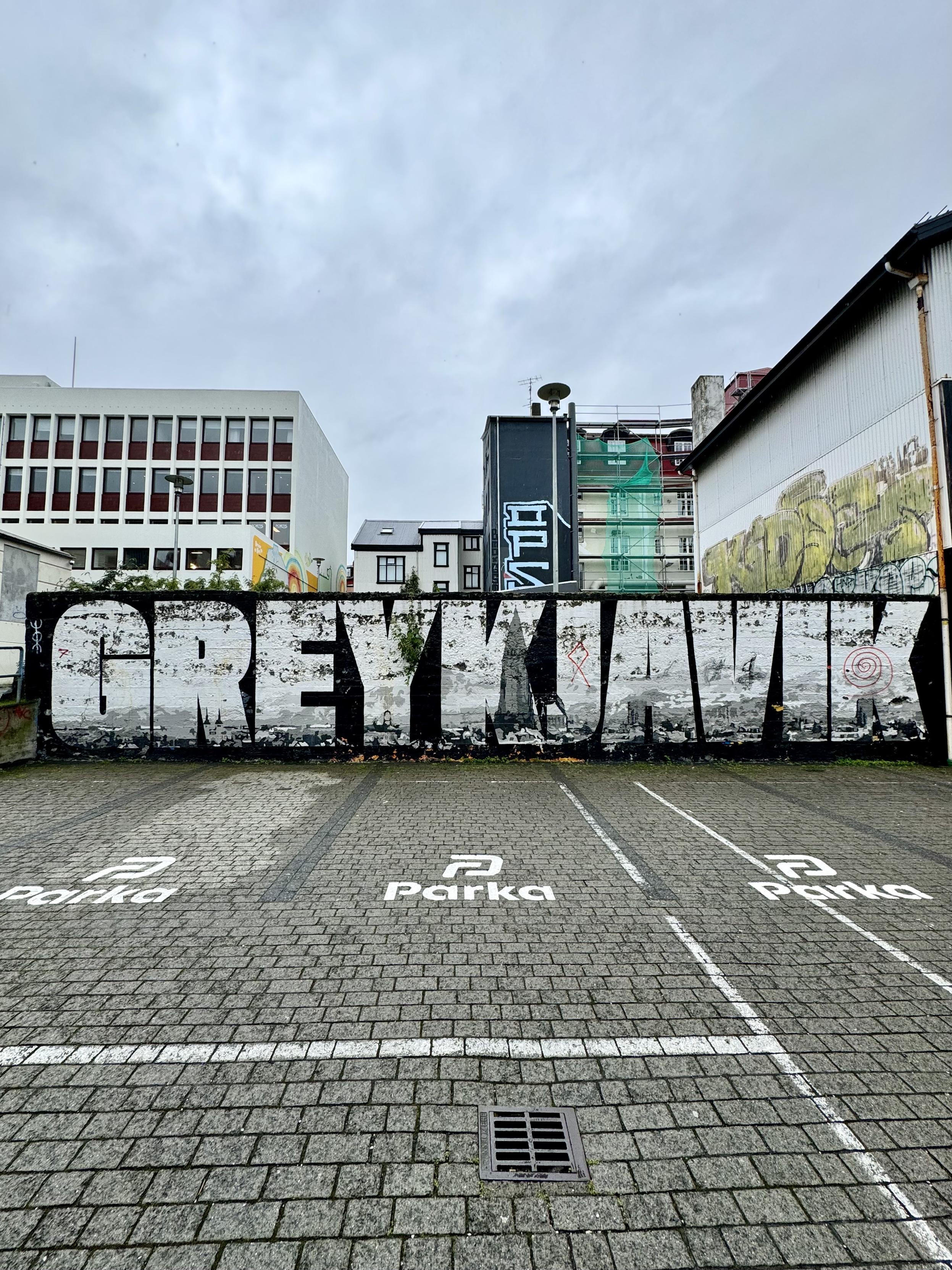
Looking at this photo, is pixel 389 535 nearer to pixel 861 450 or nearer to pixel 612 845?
pixel 861 450

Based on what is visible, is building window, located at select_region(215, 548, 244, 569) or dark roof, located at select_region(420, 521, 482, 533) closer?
building window, located at select_region(215, 548, 244, 569)

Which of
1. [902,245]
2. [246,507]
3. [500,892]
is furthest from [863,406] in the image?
[246,507]

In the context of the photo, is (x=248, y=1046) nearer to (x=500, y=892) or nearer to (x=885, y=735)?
(x=500, y=892)

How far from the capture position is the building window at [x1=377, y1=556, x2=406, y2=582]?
50156 millimetres

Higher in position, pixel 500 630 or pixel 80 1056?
pixel 500 630

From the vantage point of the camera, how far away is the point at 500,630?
11.7 meters

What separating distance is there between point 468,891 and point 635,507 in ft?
115

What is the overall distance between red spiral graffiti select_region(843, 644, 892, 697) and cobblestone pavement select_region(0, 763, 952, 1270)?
6.03m

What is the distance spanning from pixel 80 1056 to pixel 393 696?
8644mm

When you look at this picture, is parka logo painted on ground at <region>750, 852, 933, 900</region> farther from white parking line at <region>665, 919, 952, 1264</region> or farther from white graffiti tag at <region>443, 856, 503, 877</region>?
white graffiti tag at <region>443, 856, 503, 877</region>

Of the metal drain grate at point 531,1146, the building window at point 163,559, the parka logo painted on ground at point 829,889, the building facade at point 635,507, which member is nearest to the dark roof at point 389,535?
the building facade at point 635,507

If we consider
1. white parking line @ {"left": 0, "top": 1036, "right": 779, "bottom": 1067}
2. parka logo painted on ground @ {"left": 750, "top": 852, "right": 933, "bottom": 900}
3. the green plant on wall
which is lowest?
white parking line @ {"left": 0, "top": 1036, "right": 779, "bottom": 1067}

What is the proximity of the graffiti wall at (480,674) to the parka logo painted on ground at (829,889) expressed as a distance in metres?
6.04

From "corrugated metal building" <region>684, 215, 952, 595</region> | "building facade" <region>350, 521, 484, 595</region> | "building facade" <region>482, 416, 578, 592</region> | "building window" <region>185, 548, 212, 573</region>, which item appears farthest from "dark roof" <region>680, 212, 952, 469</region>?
"building facade" <region>350, 521, 484, 595</region>
